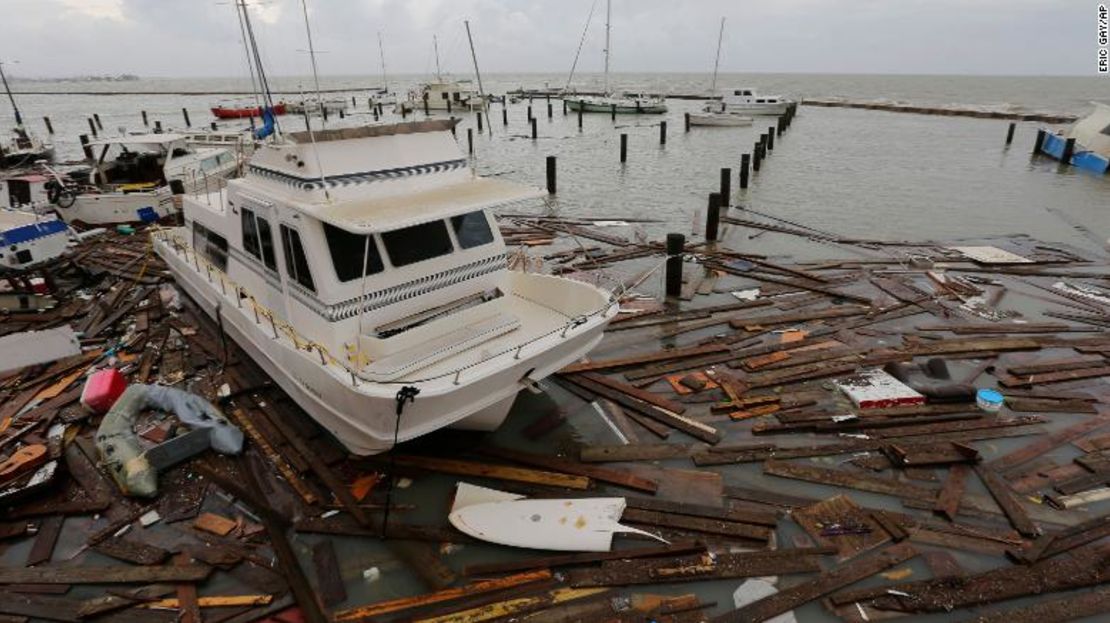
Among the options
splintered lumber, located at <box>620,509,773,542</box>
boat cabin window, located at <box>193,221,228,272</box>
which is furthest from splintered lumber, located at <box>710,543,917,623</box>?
boat cabin window, located at <box>193,221,228,272</box>

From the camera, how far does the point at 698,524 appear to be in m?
6.62

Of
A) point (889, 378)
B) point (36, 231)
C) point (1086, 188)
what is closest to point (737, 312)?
point (889, 378)

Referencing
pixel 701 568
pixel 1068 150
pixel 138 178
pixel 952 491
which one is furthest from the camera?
pixel 1068 150

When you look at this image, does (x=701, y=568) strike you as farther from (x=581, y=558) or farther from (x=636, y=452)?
(x=636, y=452)

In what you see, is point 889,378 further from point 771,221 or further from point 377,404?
point 771,221

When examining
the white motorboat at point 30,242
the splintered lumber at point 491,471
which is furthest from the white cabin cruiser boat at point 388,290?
the white motorboat at point 30,242

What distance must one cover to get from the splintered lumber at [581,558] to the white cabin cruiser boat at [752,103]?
56.2m

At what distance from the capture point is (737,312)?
1267 cm

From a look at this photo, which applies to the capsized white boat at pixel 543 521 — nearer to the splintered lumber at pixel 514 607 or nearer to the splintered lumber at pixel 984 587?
the splintered lumber at pixel 514 607

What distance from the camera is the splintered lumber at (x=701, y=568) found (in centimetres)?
595

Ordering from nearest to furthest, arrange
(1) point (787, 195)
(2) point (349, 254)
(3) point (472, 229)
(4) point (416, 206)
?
(4) point (416, 206) < (2) point (349, 254) < (3) point (472, 229) < (1) point (787, 195)

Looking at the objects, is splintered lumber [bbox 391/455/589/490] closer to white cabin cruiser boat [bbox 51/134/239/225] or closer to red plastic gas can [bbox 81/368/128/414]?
red plastic gas can [bbox 81/368/128/414]

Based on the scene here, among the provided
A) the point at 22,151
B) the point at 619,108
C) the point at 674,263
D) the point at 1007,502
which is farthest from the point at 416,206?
the point at 619,108

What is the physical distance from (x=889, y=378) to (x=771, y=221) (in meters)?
12.7
